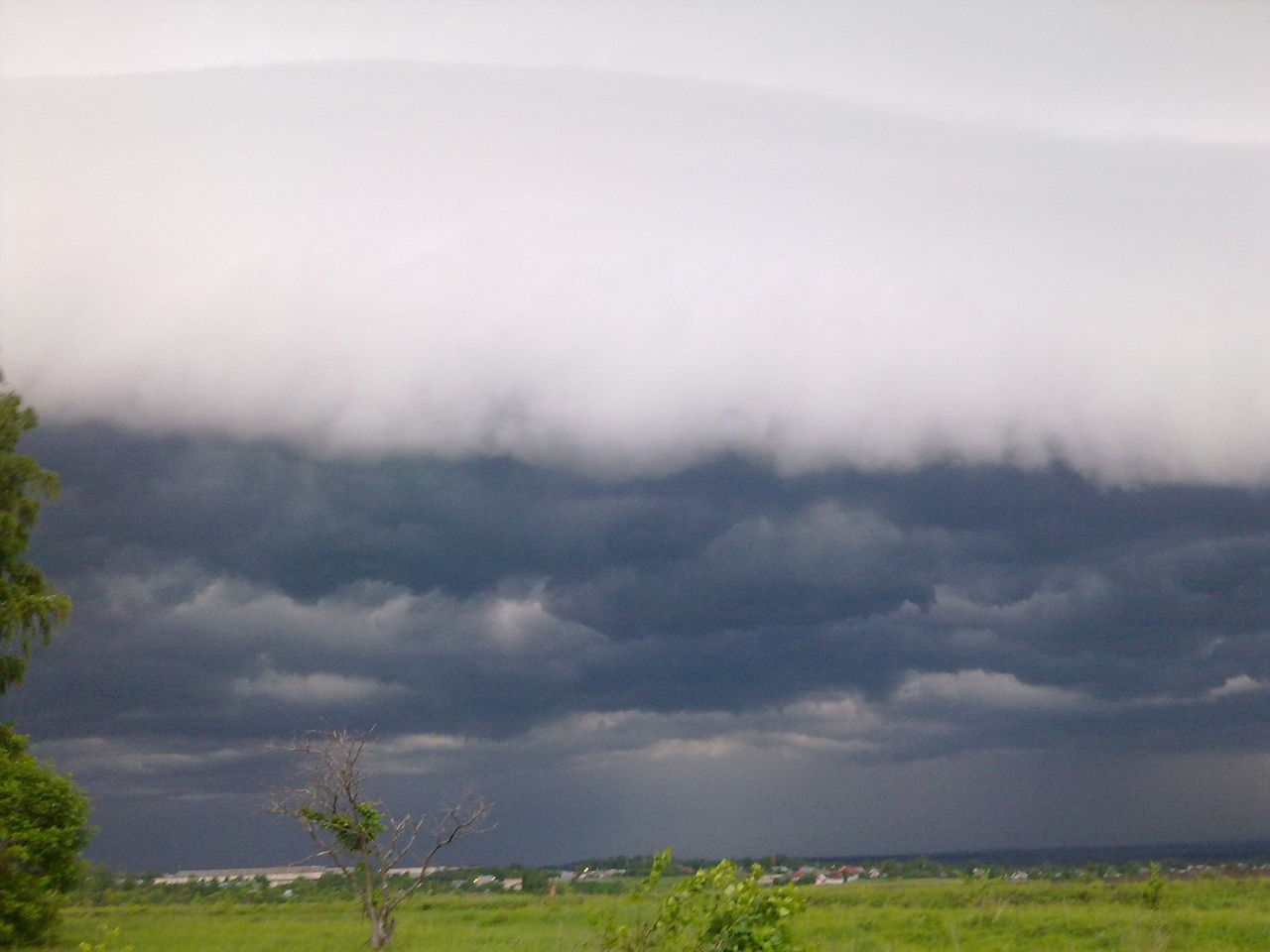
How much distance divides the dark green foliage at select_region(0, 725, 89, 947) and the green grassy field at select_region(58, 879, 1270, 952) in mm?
1690

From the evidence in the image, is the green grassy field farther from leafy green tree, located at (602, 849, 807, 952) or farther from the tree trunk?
leafy green tree, located at (602, 849, 807, 952)

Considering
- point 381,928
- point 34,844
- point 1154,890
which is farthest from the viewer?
point 1154,890

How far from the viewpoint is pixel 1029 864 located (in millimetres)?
74000

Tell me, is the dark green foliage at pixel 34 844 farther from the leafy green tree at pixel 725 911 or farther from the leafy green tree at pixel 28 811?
the leafy green tree at pixel 725 911

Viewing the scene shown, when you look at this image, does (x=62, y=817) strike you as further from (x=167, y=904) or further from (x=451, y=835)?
(x=167, y=904)

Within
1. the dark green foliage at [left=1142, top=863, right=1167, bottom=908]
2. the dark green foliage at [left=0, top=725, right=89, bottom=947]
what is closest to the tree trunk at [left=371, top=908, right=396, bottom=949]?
the dark green foliage at [left=0, top=725, right=89, bottom=947]

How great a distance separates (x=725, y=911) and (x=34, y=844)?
26257mm

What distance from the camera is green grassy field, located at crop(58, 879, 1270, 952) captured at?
108 ft

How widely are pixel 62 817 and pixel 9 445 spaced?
1396 centimetres

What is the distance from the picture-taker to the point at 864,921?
3778cm


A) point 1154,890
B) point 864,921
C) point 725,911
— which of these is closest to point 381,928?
point 864,921

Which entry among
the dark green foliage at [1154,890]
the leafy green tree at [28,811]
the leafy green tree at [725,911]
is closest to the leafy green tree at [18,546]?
the leafy green tree at [28,811]

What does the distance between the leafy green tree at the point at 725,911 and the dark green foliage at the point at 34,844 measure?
23.9m

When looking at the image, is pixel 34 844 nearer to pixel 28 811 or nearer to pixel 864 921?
pixel 28 811
